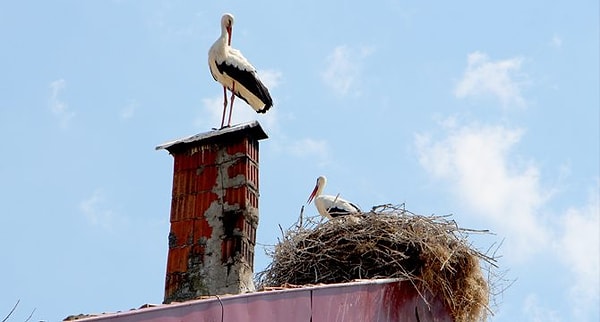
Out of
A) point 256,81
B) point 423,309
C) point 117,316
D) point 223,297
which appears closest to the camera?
point 117,316

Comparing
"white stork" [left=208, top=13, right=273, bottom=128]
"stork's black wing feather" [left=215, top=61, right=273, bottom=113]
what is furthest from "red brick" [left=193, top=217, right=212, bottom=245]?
"stork's black wing feather" [left=215, top=61, right=273, bottom=113]

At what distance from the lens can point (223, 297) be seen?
6.22 meters

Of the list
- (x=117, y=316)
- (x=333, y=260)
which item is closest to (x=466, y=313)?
(x=333, y=260)

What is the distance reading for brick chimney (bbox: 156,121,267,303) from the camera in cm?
759

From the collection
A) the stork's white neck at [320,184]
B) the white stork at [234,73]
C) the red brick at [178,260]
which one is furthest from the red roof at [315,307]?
the stork's white neck at [320,184]

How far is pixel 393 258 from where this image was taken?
8.51m

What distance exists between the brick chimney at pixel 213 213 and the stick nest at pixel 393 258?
2.64 ft

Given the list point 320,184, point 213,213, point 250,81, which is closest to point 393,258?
point 213,213

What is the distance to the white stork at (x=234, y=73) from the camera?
35.1 ft

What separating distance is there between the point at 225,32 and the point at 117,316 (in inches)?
254

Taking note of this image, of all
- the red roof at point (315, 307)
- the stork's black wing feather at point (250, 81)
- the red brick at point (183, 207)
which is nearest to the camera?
the red roof at point (315, 307)

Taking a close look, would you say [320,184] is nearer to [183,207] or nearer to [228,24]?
[228,24]

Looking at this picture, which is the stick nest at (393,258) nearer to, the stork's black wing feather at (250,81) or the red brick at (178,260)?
the red brick at (178,260)

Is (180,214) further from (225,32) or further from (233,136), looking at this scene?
(225,32)
